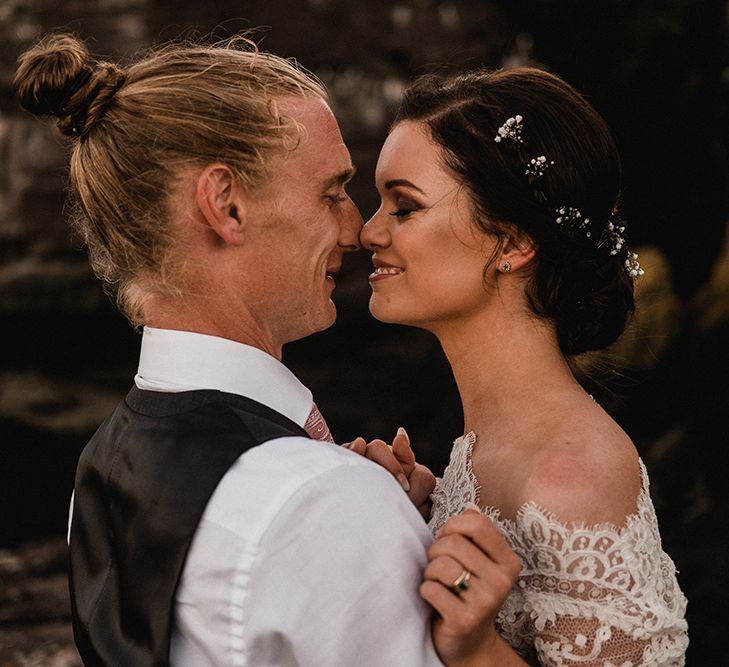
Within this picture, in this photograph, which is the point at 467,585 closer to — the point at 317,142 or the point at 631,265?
the point at 317,142

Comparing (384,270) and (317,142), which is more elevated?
(317,142)

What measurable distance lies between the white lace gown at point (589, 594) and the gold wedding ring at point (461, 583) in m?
0.38

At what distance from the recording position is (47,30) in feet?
16.3

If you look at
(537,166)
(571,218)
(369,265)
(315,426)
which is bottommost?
(369,265)

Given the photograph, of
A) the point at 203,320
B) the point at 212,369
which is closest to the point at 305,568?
the point at 212,369

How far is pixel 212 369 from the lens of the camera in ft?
6.50

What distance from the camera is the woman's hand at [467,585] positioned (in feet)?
5.72

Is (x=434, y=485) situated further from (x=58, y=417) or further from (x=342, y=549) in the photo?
(x=58, y=417)

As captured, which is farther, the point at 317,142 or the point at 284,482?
the point at 317,142

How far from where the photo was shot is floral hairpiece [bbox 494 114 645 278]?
2486mm

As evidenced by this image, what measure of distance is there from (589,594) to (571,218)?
0.95m

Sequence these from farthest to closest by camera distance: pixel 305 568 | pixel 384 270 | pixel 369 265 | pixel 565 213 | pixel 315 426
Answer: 1. pixel 369 265
2. pixel 384 270
3. pixel 565 213
4. pixel 315 426
5. pixel 305 568

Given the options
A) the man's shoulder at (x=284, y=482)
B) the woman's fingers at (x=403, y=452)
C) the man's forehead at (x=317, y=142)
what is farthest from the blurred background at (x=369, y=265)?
the man's shoulder at (x=284, y=482)

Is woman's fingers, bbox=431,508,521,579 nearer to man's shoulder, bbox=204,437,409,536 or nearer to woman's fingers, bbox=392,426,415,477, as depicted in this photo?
man's shoulder, bbox=204,437,409,536
